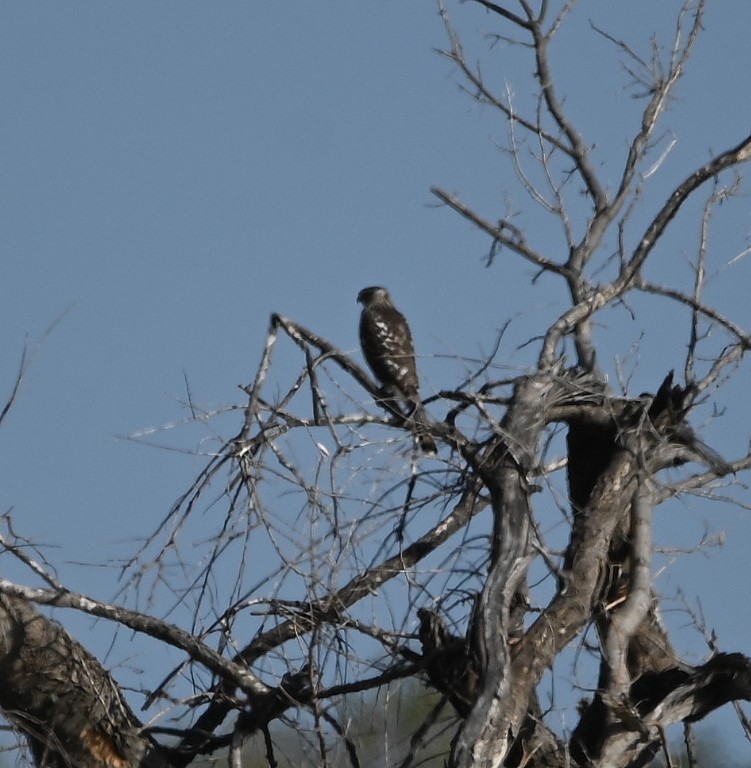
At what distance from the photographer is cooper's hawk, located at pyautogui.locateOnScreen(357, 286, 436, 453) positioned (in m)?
7.37

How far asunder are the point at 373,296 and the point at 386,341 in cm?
98

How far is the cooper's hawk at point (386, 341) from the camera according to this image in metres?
7.37

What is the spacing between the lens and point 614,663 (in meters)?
4.48

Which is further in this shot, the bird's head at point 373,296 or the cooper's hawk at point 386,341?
the bird's head at point 373,296

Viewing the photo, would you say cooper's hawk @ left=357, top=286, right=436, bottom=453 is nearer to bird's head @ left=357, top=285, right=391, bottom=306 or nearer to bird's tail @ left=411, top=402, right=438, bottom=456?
bird's head @ left=357, top=285, right=391, bottom=306

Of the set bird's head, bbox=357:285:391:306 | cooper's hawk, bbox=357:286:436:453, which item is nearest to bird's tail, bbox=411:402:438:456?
cooper's hawk, bbox=357:286:436:453

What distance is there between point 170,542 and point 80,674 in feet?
1.68

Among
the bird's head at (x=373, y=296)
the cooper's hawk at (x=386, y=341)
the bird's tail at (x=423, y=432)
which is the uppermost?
the bird's head at (x=373, y=296)

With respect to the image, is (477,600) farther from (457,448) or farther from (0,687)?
(0,687)

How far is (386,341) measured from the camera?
8.30 meters

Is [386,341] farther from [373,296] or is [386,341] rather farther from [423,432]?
[423,432]

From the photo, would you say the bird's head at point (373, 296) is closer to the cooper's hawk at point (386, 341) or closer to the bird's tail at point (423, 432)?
the cooper's hawk at point (386, 341)

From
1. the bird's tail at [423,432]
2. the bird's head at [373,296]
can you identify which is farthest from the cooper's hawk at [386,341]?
the bird's tail at [423,432]

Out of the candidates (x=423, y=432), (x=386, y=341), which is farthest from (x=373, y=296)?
(x=423, y=432)
